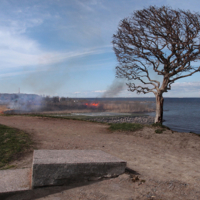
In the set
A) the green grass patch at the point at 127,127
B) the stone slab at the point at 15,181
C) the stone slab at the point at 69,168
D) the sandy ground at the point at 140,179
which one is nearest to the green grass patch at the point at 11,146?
the sandy ground at the point at 140,179

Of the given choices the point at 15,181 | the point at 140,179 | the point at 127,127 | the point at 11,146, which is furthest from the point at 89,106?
the point at 15,181

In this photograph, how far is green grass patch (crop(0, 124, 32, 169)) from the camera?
6137mm

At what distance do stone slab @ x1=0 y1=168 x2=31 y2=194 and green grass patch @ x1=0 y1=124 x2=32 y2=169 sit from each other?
1.24 metres

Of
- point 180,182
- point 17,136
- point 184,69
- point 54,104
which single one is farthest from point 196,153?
point 54,104

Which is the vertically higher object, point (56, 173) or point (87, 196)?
point (56, 173)

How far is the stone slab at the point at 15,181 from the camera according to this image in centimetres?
380

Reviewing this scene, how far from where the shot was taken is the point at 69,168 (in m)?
4.09

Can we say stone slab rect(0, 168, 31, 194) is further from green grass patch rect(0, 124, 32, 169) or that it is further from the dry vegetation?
the dry vegetation

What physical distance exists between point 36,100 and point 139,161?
27430 mm

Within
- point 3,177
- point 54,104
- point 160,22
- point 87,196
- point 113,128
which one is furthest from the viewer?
point 54,104

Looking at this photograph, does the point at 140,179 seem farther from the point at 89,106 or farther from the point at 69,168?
the point at 89,106

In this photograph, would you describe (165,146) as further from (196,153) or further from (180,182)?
(180,182)

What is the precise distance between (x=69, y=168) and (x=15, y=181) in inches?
39.9

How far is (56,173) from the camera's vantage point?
4016 mm
